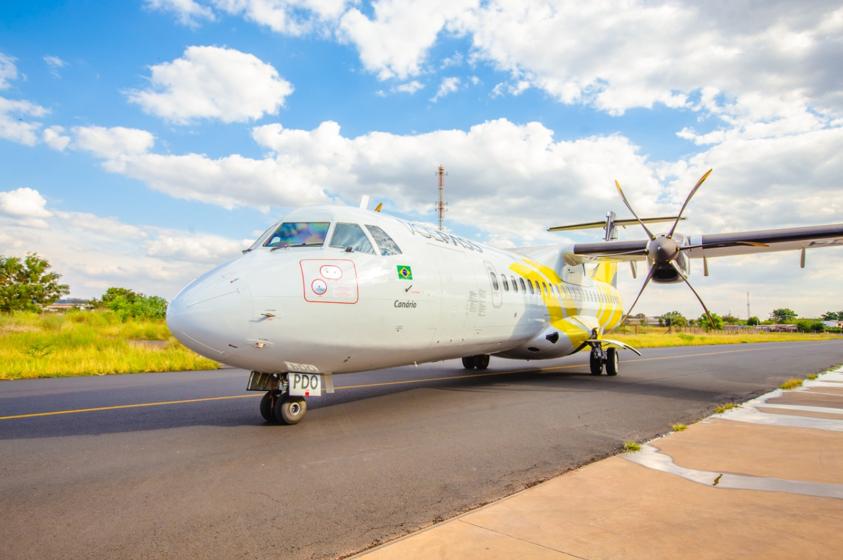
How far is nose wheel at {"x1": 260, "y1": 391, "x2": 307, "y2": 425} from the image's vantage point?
6785mm

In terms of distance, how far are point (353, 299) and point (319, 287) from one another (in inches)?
20.7

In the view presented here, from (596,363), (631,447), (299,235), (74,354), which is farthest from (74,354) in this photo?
Result: (631,447)

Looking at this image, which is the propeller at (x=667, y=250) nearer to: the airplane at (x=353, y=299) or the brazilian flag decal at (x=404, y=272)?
the airplane at (x=353, y=299)

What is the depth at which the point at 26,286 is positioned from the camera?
113 feet

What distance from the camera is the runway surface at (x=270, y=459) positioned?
337 cm

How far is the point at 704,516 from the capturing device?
3.49m

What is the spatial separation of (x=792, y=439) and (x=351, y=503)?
5251mm

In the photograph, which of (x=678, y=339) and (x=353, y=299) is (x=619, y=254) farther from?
(x=678, y=339)

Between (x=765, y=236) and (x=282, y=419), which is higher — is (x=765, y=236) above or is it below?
above

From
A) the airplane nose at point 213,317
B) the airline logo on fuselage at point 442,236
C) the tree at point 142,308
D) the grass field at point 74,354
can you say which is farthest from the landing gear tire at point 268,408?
the tree at point 142,308

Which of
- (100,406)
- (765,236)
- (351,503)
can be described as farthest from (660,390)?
(100,406)

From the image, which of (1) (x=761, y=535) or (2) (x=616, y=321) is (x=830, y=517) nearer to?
(1) (x=761, y=535)

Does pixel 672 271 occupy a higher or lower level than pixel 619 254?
lower

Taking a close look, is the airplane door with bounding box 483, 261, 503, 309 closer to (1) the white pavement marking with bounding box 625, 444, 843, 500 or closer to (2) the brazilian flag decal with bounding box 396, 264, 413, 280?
(2) the brazilian flag decal with bounding box 396, 264, 413, 280
